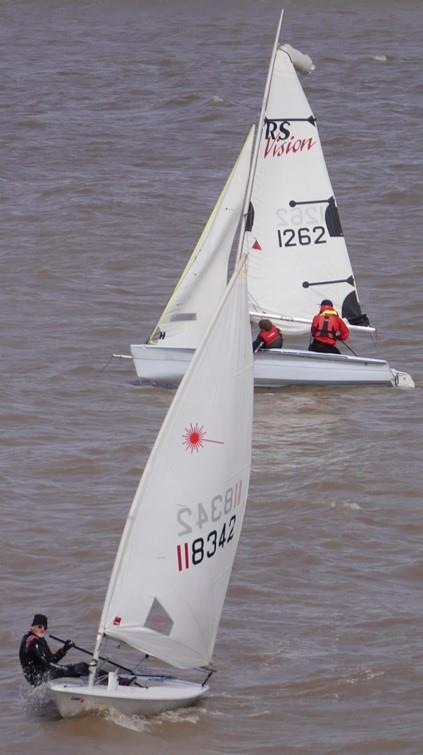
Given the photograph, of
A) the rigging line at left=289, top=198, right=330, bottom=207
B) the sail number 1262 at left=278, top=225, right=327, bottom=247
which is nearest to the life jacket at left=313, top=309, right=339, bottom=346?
the sail number 1262 at left=278, top=225, right=327, bottom=247

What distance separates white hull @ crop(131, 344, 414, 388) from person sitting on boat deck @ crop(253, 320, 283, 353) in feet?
0.48

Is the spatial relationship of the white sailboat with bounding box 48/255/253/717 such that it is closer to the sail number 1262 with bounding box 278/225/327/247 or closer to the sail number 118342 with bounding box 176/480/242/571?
the sail number 118342 with bounding box 176/480/242/571

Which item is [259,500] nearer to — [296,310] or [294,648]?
[294,648]

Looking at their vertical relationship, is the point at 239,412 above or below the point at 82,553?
above

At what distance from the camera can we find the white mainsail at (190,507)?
11961 mm

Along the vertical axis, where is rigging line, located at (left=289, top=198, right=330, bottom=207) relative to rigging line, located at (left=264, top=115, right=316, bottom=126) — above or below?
below

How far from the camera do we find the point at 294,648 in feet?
46.4

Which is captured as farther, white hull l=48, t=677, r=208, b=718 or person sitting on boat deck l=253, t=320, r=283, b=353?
person sitting on boat deck l=253, t=320, r=283, b=353

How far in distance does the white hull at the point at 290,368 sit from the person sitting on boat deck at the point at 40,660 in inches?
355

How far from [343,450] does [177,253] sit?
9731 mm

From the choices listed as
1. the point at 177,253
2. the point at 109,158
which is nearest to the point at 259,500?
the point at 177,253

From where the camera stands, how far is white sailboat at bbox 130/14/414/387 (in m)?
21.2

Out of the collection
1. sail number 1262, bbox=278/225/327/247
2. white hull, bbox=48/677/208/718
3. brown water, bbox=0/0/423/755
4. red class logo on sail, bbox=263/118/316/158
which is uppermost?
red class logo on sail, bbox=263/118/316/158

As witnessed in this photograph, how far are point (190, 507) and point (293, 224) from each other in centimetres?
1093
